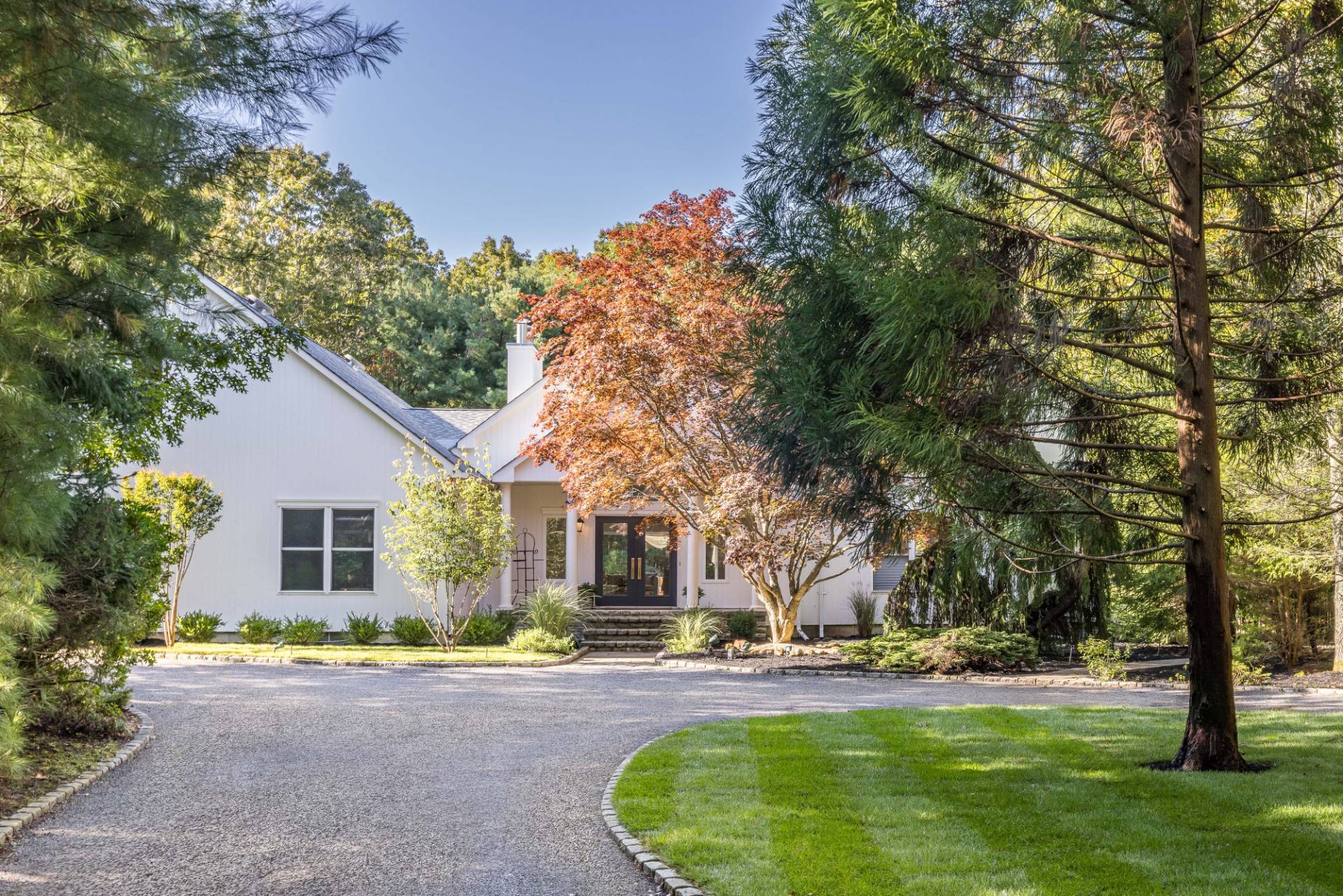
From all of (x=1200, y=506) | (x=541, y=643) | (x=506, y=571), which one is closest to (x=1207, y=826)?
(x=1200, y=506)

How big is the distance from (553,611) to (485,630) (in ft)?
4.35

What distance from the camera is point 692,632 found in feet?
58.5

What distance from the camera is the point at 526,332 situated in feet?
80.8

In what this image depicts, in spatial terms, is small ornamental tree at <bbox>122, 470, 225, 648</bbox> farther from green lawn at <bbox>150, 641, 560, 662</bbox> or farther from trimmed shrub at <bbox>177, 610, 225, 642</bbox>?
trimmed shrub at <bbox>177, 610, 225, 642</bbox>

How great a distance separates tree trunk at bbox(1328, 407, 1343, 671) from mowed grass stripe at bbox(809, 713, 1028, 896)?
6900 millimetres

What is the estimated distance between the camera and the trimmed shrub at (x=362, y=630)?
61.5ft

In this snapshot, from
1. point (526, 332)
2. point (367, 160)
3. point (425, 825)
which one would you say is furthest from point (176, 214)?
point (367, 160)

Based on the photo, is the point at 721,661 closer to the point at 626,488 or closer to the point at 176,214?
the point at 626,488

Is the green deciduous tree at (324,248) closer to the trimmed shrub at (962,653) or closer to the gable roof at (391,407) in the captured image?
the gable roof at (391,407)

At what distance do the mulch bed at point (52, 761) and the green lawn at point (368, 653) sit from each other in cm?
656

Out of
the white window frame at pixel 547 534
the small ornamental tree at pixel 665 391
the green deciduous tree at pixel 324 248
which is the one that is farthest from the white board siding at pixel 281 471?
the green deciduous tree at pixel 324 248

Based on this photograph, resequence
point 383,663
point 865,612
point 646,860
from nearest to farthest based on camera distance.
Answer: point 646,860
point 383,663
point 865,612

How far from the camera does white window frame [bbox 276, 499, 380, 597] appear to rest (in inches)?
763

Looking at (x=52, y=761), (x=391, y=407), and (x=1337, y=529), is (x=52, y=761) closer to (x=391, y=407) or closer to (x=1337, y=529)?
(x=391, y=407)
